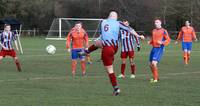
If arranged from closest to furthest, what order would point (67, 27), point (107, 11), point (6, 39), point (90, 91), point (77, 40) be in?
1. point (90, 91)
2. point (77, 40)
3. point (6, 39)
4. point (67, 27)
5. point (107, 11)

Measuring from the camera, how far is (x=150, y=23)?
254 ft

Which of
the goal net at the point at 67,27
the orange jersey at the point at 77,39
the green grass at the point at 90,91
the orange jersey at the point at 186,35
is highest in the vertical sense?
the orange jersey at the point at 77,39

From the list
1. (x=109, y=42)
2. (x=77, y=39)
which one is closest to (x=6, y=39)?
(x=77, y=39)

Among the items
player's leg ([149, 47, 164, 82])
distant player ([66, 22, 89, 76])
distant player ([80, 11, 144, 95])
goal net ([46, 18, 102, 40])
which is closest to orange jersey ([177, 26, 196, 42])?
distant player ([66, 22, 89, 76])

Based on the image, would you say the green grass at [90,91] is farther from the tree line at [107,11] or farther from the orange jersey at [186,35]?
the tree line at [107,11]

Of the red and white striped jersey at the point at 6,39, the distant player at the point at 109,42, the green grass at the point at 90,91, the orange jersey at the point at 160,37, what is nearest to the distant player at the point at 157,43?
the orange jersey at the point at 160,37

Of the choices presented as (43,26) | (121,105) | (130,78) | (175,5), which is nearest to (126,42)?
(130,78)

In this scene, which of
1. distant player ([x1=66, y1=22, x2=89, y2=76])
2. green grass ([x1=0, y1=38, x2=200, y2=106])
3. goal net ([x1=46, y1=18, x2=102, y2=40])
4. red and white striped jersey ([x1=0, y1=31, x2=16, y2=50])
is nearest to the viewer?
green grass ([x1=0, y1=38, x2=200, y2=106])

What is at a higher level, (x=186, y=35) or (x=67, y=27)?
(x=186, y=35)

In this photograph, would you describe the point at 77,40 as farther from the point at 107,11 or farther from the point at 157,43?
the point at 107,11

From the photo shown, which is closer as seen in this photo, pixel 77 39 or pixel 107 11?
pixel 77 39

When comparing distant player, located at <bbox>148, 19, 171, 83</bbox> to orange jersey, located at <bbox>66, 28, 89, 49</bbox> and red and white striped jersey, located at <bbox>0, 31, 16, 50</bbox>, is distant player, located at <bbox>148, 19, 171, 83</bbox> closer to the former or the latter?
orange jersey, located at <bbox>66, 28, 89, 49</bbox>

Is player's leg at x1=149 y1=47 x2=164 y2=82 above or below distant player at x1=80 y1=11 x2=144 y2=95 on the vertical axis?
below

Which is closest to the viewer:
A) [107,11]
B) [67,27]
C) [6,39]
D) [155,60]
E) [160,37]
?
[155,60]
